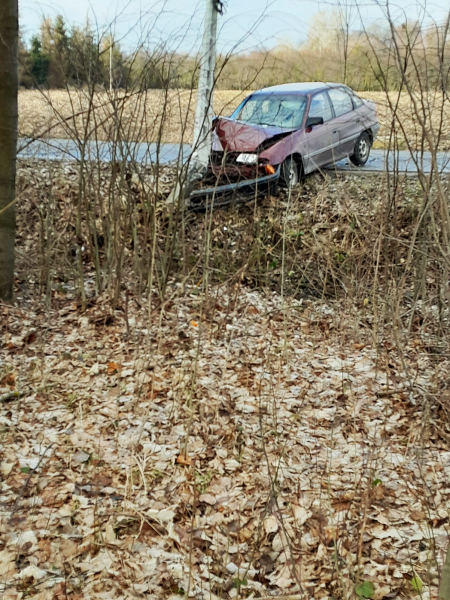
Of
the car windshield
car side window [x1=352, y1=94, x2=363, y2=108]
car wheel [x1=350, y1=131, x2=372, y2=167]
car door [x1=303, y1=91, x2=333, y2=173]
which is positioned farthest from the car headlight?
car side window [x1=352, y1=94, x2=363, y2=108]

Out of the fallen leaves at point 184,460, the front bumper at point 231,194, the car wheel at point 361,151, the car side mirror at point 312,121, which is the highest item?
the car side mirror at point 312,121

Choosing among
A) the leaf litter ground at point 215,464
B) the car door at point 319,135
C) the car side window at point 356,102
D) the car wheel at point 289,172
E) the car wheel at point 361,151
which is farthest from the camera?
the car wheel at point 361,151

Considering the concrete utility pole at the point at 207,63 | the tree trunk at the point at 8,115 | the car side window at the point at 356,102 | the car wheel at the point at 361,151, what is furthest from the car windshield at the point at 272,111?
the tree trunk at the point at 8,115

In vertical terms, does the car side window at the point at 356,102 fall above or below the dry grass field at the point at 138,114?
above

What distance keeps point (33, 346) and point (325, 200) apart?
16.1ft

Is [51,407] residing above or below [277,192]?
below

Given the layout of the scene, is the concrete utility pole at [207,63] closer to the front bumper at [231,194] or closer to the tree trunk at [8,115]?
the front bumper at [231,194]

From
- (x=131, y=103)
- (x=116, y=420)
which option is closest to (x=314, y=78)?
(x=131, y=103)

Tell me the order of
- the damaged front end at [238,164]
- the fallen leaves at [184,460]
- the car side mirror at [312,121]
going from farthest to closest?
1. the car side mirror at [312,121]
2. the damaged front end at [238,164]
3. the fallen leaves at [184,460]

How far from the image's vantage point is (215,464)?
12.8 ft

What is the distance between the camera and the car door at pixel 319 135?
872cm

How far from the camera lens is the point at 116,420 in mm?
4426

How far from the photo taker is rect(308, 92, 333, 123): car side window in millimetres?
8812

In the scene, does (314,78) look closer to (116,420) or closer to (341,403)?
(341,403)
